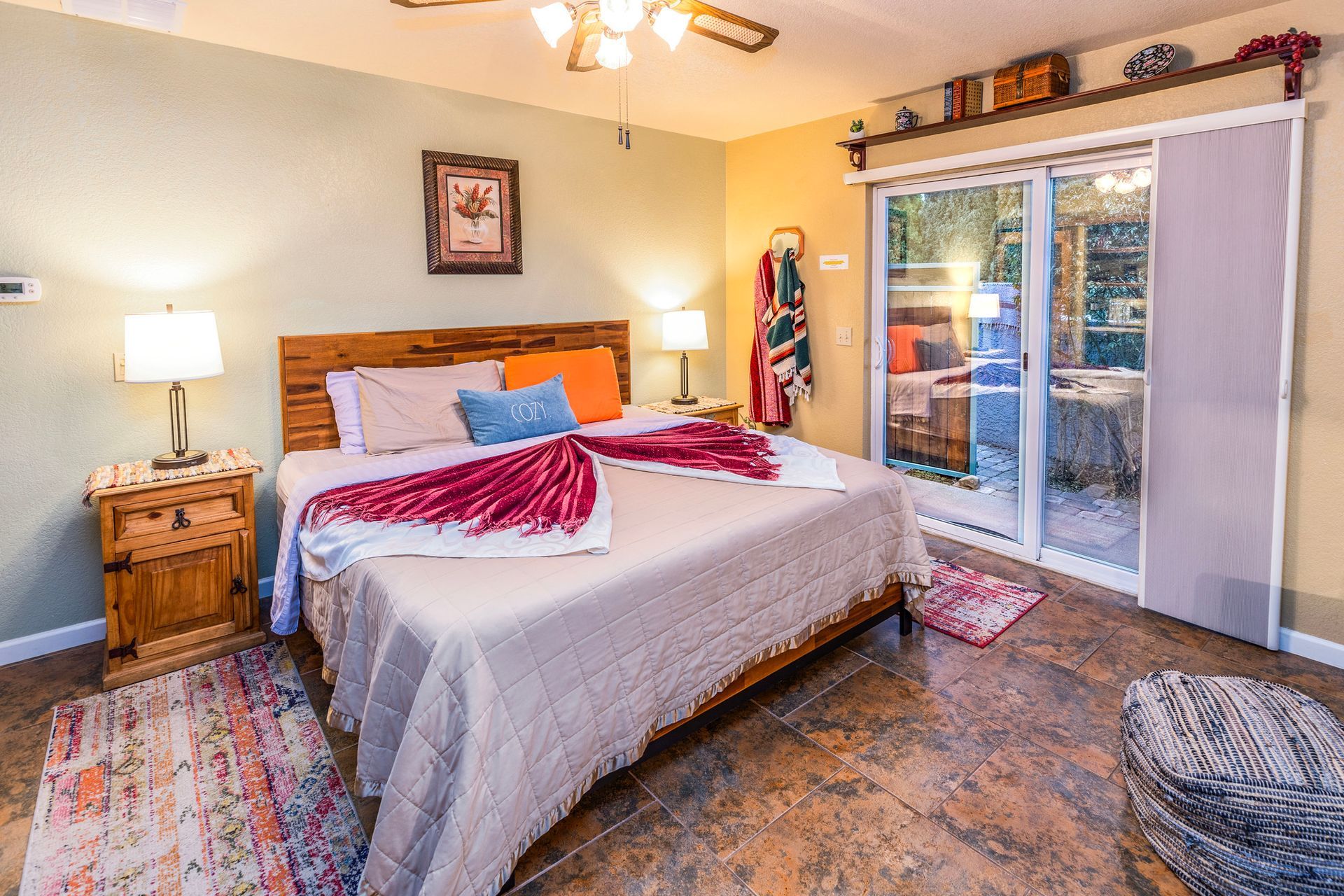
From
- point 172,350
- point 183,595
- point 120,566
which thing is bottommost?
point 183,595

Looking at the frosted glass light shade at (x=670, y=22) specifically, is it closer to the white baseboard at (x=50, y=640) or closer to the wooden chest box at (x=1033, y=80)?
the wooden chest box at (x=1033, y=80)

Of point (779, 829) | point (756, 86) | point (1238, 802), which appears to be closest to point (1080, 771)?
point (1238, 802)

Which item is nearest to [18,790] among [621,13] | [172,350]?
[172,350]

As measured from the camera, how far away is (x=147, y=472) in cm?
285

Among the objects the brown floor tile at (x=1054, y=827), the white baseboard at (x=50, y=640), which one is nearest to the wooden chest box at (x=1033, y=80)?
the brown floor tile at (x=1054, y=827)

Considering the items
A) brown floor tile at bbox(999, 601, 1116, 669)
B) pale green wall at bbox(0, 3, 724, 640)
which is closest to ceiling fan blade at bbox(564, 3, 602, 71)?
pale green wall at bbox(0, 3, 724, 640)

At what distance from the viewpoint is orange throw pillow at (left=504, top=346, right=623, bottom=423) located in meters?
3.85

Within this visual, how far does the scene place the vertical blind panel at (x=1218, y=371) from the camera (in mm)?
2787

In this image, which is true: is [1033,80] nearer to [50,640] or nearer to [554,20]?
[554,20]

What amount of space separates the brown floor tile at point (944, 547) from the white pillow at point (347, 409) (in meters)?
2.91

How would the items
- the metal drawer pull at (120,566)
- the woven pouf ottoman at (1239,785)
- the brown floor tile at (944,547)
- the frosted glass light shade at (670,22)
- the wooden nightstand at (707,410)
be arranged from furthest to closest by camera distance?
the wooden nightstand at (707,410), the brown floor tile at (944,547), the metal drawer pull at (120,566), the frosted glass light shade at (670,22), the woven pouf ottoman at (1239,785)

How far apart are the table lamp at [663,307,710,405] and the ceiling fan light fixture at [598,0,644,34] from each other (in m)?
2.55

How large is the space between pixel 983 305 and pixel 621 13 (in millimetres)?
2615

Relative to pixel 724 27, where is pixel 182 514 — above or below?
below
